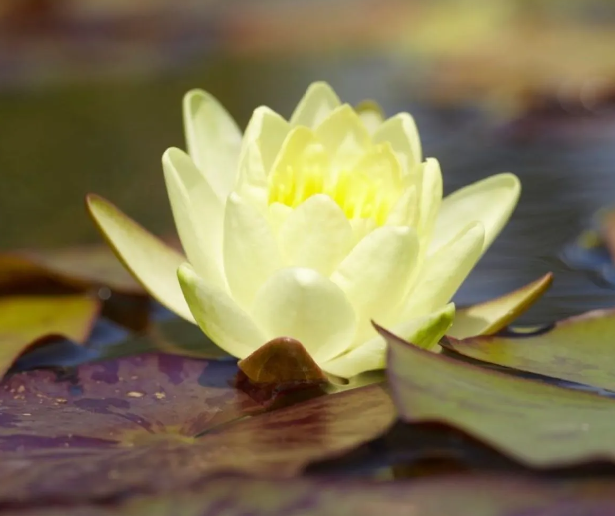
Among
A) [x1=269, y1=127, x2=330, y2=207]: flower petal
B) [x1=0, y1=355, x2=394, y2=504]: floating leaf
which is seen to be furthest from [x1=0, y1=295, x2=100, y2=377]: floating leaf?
[x1=269, y1=127, x2=330, y2=207]: flower petal

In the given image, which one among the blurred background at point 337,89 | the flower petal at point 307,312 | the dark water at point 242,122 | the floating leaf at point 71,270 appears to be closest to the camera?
the flower petal at point 307,312

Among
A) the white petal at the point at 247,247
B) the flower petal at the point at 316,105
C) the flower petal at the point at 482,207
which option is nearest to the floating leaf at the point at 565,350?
the flower petal at the point at 482,207

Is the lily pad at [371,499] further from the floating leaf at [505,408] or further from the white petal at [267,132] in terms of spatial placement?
the white petal at [267,132]

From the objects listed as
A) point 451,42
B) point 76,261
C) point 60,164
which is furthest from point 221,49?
point 76,261

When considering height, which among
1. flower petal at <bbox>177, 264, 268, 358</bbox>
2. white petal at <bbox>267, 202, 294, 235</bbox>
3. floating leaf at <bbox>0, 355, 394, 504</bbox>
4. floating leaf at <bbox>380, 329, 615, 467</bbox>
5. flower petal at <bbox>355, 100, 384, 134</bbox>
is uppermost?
flower petal at <bbox>355, 100, 384, 134</bbox>

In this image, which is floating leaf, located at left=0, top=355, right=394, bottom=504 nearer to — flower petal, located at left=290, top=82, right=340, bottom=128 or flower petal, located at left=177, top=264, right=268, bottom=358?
flower petal, located at left=177, top=264, right=268, bottom=358

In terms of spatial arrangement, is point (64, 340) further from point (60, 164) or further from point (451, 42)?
point (451, 42)
